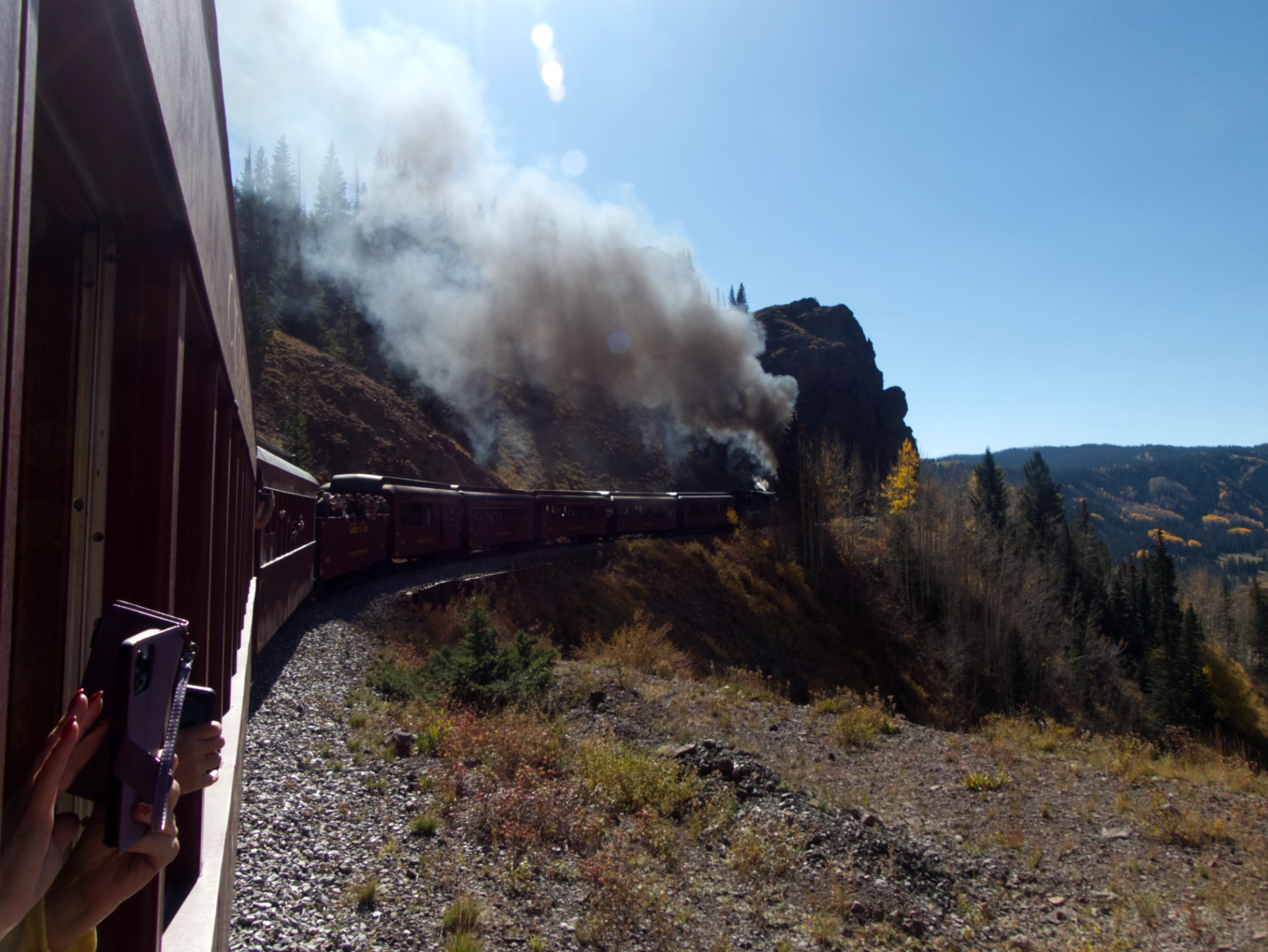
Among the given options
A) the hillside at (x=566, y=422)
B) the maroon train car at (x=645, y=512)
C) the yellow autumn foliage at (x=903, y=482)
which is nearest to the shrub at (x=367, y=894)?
the maroon train car at (x=645, y=512)

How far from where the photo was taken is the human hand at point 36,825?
38.5 inches

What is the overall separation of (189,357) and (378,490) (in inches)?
535

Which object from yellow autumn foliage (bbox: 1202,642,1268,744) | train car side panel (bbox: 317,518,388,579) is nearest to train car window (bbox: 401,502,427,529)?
train car side panel (bbox: 317,518,388,579)

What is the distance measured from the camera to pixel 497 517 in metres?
21.2

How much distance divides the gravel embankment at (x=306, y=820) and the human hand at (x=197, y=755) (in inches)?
137

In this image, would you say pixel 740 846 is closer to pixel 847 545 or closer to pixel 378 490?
pixel 378 490

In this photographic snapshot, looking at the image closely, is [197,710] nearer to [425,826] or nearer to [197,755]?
[197,755]

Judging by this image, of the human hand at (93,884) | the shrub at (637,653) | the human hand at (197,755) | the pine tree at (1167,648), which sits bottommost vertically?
the pine tree at (1167,648)

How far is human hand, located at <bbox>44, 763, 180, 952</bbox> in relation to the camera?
1.23 m

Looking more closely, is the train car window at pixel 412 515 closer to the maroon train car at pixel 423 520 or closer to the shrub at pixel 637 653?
the maroon train car at pixel 423 520

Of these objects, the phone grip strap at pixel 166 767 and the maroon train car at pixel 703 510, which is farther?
the maroon train car at pixel 703 510

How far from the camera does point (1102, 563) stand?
55812mm

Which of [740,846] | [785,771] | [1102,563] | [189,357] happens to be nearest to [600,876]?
[740,846]

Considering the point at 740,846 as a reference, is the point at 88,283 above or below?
above
